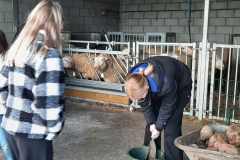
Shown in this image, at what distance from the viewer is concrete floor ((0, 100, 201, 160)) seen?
363 cm

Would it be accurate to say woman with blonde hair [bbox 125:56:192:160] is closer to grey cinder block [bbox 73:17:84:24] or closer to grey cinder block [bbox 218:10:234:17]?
grey cinder block [bbox 218:10:234:17]

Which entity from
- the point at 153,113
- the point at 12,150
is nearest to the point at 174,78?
the point at 153,113

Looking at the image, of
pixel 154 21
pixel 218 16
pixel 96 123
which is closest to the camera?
pixel 96 123

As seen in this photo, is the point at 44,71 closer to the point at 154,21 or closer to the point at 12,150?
the point at 12,150

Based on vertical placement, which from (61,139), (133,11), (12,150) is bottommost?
(61,139)

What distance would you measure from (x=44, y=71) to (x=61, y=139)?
8.97ft

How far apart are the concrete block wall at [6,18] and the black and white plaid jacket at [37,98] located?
19.0ft

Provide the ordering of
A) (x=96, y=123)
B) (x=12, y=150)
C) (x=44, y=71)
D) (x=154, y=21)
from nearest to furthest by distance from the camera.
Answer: (x=44, y=71), (x=12, y=150), (x=96, y=123), (x=154, y=21)

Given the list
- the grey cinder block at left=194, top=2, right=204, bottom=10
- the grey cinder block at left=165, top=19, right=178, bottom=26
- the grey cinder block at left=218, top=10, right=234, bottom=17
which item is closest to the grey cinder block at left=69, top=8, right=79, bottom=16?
the grey cinder block at left=165, top=19, right=178, bottom=26

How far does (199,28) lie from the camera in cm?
912

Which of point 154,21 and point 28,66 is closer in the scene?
point 28,66

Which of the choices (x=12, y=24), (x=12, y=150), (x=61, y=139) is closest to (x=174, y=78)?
(x=12, y=150)

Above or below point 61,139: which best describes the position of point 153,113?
above

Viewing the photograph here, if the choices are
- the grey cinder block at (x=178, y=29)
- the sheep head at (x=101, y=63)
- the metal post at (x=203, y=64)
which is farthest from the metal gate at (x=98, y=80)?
the grey cinder block at (x=178, y=29)
